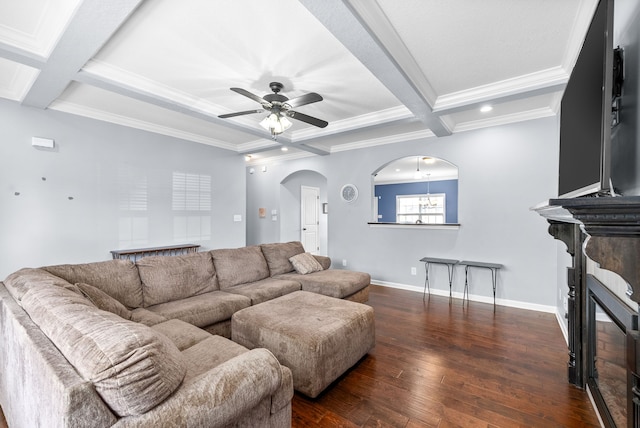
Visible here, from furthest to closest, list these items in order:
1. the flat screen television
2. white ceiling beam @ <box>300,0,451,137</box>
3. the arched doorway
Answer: the arched doorway → white ceiling beam @ <box>300,0,451,137</box> → the flat screen television

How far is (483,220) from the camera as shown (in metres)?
4.23

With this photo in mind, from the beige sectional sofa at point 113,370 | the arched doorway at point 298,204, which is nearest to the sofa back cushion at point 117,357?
the beige sectional sofa at point 113,370

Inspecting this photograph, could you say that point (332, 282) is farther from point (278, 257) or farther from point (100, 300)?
point (100, 300)

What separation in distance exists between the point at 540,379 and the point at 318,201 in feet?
20.7

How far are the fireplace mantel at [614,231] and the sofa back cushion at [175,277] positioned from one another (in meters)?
3.06

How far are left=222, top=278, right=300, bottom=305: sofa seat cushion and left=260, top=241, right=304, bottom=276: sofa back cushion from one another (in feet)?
1.03

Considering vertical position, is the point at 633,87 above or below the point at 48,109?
below

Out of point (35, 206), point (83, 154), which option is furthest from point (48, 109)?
point (35, 206)

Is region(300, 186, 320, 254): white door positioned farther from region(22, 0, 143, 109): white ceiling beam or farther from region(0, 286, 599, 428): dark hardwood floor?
region(22, 0, 143, 109): white ceiling beam

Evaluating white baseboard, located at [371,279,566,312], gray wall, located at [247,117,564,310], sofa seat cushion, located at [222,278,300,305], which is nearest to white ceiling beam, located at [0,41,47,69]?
sofa seat cushion, located at [222,278,300,305]

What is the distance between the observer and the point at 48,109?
3674mm

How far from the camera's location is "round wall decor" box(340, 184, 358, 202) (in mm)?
5457

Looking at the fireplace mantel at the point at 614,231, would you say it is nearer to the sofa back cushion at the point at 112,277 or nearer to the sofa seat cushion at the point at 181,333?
the sofa seat cushion at the point at 181,333

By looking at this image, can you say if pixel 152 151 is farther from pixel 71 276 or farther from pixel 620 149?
pixel 620 149
